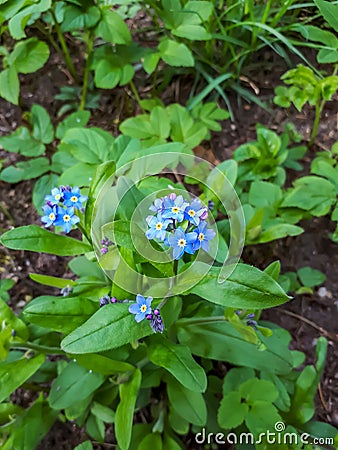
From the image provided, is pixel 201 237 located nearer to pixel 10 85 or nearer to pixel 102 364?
pixel 102 364

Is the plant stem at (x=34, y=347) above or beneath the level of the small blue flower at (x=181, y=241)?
beneath

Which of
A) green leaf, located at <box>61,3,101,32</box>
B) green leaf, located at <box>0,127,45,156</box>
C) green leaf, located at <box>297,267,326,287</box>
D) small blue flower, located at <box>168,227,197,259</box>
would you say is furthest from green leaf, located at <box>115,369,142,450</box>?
green leaf, located at <box>61,3,101,32</box>

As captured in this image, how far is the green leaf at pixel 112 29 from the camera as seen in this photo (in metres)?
2.01

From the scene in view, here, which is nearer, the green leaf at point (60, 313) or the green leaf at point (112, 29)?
the green leaf at point (60, 313)

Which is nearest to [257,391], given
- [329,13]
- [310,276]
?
[310,276]

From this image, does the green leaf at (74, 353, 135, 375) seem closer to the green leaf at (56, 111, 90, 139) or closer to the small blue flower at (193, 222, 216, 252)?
the small blue flower at (193, 222, 216, 252)

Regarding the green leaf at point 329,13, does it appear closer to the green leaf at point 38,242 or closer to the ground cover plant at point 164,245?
the ground cover plant at point 164,245

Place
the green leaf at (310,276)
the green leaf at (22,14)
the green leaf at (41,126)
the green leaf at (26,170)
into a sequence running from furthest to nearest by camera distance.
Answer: the green leaf at (41,126) → the green leaf at (26,170) → the green leaf at (310,276) → the green leaf at (22,14)

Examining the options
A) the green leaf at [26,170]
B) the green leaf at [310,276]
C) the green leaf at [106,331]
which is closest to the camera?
the green leaf at [106,331]

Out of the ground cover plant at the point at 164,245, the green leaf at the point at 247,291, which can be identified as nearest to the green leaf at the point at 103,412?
the ground cover plant at the point at 164,245

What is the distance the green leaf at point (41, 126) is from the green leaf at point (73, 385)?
107 centimetres

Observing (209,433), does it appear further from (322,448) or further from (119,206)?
(119,206)

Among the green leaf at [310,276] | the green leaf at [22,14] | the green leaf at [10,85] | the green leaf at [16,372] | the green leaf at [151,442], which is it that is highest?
the green leaf at [22,14]

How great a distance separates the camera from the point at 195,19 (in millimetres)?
2012
